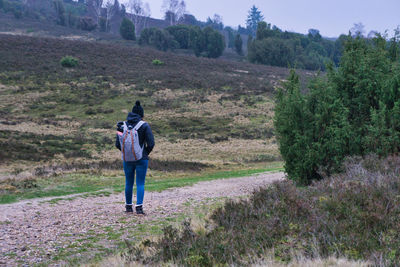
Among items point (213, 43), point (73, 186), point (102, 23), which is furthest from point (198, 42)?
point (73, 186)

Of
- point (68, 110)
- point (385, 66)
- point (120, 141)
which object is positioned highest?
point (385, 66)

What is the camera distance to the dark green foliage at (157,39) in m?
82.6

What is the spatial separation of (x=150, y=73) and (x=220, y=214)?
1849 inches

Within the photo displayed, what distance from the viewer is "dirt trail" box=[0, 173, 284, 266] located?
5.68 metres

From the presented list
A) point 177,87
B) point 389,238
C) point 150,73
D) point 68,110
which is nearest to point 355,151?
point 389,238

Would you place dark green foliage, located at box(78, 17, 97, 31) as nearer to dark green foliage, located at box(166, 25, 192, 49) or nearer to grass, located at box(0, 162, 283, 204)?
dark green foliage, located at box(166, 25, 192, 49)

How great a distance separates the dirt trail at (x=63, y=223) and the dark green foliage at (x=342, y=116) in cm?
291

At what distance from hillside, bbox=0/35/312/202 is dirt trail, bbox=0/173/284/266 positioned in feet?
12.1

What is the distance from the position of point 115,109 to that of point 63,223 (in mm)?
31569

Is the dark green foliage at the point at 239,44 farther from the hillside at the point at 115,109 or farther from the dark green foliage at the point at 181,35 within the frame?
the hillside at the point at 115,109

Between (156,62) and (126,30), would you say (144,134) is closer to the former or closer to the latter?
(156,62)

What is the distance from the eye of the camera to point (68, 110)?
122ft

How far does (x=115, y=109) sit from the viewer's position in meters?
38.1

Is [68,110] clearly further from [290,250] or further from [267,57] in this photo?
[267,57]
